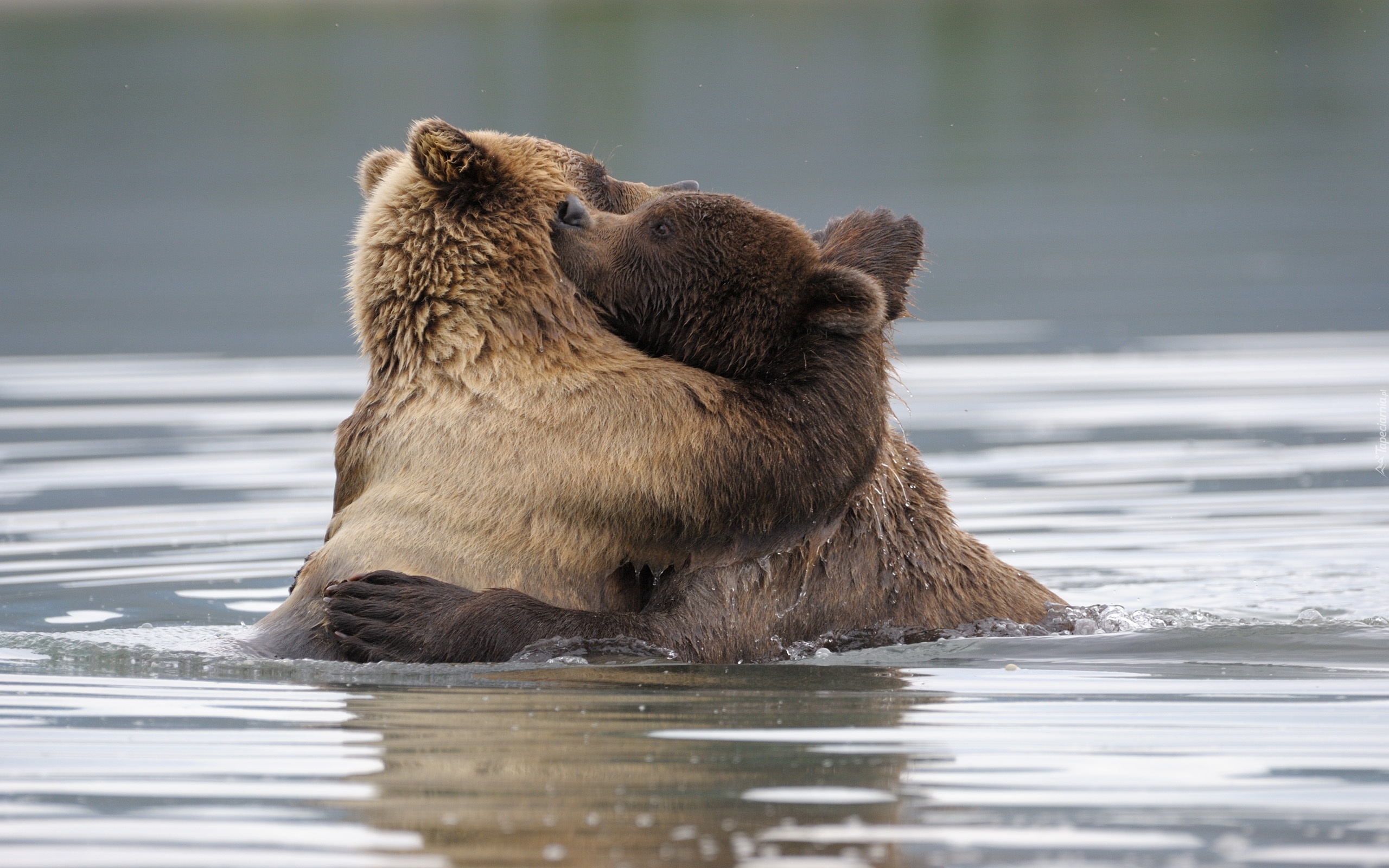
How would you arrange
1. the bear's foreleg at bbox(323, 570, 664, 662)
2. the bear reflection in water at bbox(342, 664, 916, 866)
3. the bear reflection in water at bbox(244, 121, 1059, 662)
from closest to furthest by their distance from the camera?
the bear reflection in water at bbox(342, 664, 916, 866) → the bear's foreleg at bbox(323, 570, 664, 662) → the bear reflection in water at bbox(244, 121, 1059, 662)

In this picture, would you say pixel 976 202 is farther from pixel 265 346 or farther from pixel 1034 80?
pixel 1034 80

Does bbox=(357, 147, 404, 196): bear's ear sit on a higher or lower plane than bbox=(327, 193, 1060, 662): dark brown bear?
higher

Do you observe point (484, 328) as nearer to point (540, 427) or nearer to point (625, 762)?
point (540, 427)

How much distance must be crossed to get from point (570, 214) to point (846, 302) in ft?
3.06

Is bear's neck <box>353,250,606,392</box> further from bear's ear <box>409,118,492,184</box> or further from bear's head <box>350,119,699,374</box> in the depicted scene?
bear's ear <box>409,118,492,184</box>

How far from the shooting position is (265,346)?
642 inches

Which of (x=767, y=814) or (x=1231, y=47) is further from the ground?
(x=1231, y=47)

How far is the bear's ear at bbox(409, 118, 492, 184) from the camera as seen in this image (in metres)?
5.97

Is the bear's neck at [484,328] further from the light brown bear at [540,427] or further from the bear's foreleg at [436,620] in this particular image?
the bear's foreleg at [436,620]

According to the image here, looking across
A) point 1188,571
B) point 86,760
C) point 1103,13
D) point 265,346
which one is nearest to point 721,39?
point 1103,13

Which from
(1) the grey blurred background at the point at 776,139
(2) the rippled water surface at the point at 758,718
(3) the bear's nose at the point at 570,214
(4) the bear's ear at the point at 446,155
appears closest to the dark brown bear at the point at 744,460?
(3) the bear's nose at the point at 570,214

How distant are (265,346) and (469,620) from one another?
36.5 feet

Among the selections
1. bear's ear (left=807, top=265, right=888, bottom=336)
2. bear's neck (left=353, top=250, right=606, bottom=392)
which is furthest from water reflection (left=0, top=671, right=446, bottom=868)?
bear's ear (left=807, top=265, right=888, bottom=336)

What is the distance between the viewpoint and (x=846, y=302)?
19.2 ft
